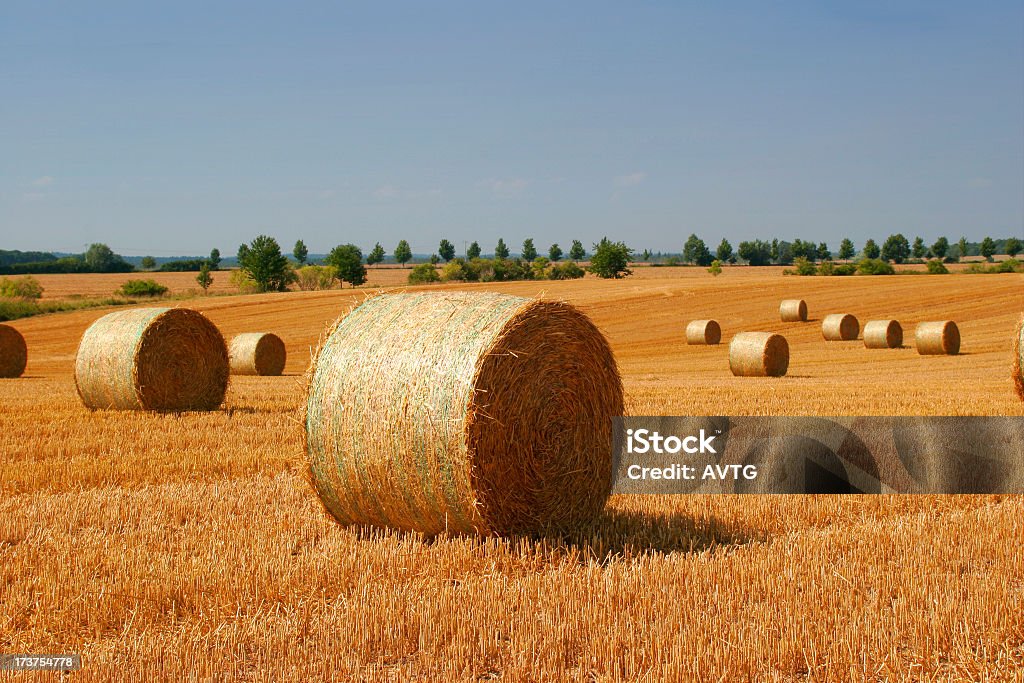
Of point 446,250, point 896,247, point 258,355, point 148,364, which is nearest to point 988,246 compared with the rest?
point 896,247

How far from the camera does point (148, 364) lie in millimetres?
13531

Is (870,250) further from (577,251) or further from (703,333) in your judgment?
(703,333)

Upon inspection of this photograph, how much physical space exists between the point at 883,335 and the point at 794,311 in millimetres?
7789

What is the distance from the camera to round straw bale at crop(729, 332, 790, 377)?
22578 millimetres

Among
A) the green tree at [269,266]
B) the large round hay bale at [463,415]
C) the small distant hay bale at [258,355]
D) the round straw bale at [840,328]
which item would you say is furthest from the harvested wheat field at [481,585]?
the green tree at [269,266]

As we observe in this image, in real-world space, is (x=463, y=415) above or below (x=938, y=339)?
above

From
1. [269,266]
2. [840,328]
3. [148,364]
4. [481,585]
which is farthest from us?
[269,266]

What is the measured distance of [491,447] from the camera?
19.9 feet

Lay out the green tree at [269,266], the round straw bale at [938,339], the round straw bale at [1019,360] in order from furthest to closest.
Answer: the green tree at [269,266] → the round straw bale at [938,339] → the round straw bale at [1019,360]

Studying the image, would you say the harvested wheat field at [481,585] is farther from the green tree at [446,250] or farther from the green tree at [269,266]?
the green tree at [446,250]

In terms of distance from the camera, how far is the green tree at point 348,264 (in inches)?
2960

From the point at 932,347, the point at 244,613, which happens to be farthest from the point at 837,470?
the point at 932,347

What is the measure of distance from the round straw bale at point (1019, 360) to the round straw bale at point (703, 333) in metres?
18.1

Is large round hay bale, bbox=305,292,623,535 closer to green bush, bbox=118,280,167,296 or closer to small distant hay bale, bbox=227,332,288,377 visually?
small distant hay bale, bbox=227,332,288,377
